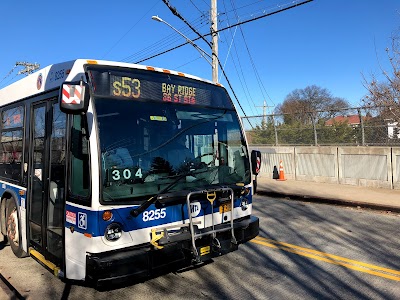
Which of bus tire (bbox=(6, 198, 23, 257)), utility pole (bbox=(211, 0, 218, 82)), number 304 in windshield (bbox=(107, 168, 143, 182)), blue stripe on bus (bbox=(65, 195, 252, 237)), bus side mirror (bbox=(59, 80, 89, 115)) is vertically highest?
utility pole (bbox=(211, 0, 218, 82))

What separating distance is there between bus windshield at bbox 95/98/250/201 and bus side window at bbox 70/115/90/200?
0.59 ft

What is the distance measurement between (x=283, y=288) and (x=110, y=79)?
3.24 m

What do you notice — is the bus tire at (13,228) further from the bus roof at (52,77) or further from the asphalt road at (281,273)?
the bus roof at (52,77)

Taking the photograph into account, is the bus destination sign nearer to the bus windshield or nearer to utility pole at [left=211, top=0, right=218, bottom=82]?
the bus windshield

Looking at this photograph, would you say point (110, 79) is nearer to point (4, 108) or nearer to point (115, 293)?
point (115, 293)

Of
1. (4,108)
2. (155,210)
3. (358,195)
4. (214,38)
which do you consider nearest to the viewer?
(155,210)

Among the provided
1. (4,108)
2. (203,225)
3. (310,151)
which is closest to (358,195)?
(310,151)

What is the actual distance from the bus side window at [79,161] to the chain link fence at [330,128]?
38.4 ft

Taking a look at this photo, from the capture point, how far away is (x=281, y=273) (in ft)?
15.6

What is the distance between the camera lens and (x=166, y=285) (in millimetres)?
4402

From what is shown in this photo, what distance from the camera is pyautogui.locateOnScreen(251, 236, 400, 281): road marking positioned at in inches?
184

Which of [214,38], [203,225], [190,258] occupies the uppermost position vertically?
[214,38]

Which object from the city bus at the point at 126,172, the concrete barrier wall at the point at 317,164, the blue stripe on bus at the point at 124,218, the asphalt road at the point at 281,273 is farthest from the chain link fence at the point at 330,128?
the blue stripe on bus at the point at 124,218

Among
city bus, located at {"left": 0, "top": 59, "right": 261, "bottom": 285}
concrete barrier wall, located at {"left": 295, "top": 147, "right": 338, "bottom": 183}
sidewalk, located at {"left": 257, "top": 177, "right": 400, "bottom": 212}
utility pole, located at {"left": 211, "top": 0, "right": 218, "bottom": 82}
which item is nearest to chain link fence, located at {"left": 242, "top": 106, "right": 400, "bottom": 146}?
concrete barrier wall, located at {"left": 295, "top": 147, "right": 338, "bottom": 183}
